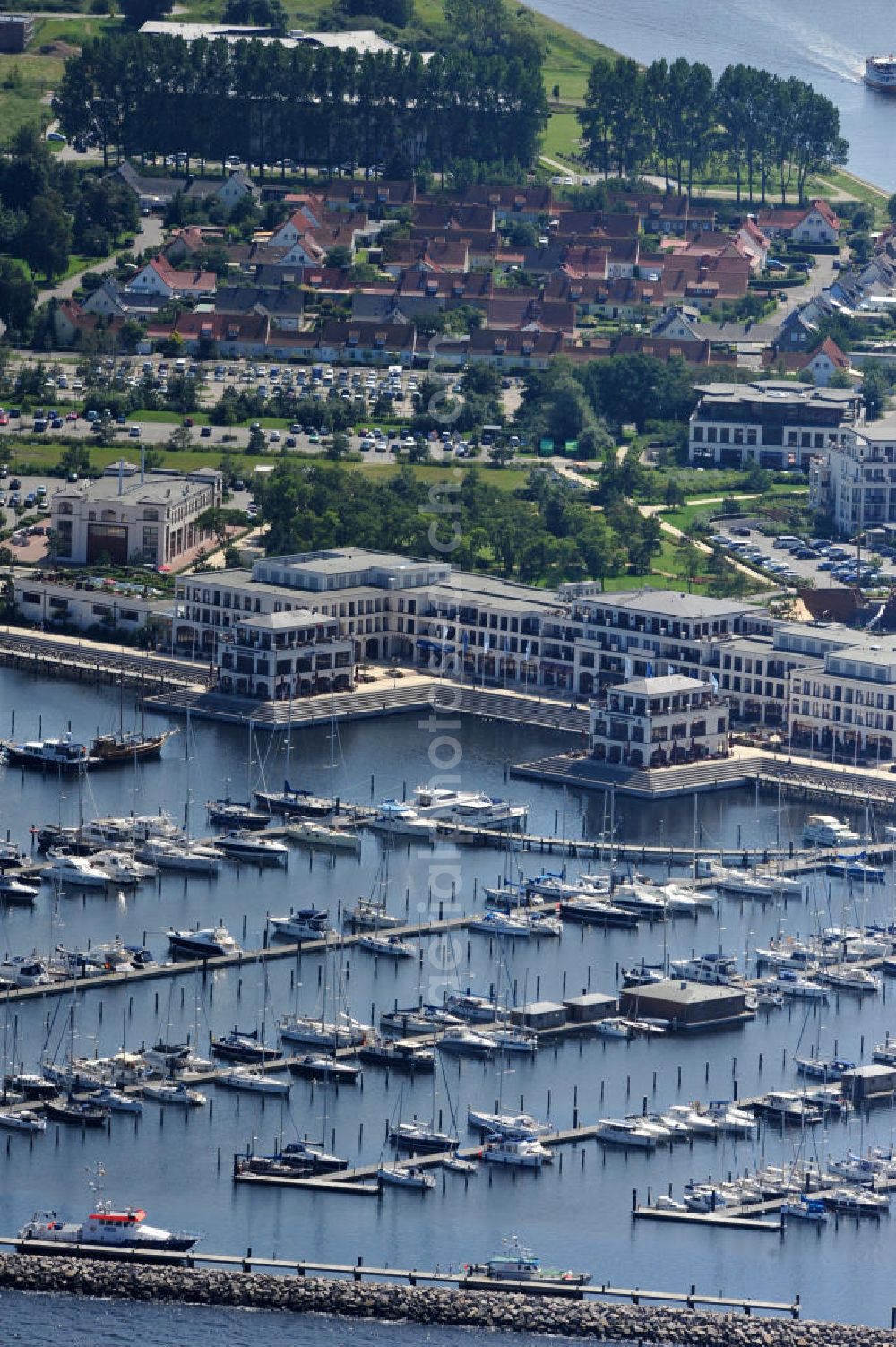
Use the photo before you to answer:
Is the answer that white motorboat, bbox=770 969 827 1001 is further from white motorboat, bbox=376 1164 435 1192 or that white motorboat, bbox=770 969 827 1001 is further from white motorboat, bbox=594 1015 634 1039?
white motorboat, bbox=376 1164 435 1192

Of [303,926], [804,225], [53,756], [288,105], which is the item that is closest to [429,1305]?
[303,926]

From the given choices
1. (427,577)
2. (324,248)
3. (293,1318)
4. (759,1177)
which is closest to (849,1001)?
(759,1177)

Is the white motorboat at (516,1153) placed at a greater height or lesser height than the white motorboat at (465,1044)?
lesser

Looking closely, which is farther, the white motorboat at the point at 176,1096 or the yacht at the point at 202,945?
the yacht at the point at 202,945

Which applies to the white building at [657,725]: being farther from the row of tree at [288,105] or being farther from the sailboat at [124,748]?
the row of tree at [288,105]

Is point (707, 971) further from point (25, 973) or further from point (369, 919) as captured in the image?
point (25, 973)

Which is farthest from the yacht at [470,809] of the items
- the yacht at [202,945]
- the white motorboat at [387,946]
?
the yacht at [202,945]

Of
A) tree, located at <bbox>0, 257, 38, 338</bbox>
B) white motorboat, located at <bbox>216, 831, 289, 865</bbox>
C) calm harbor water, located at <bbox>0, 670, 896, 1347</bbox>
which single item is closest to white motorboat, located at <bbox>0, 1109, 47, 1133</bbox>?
calm harbor water, located at <bbox>0, 670, 896, 1347</bbox>
